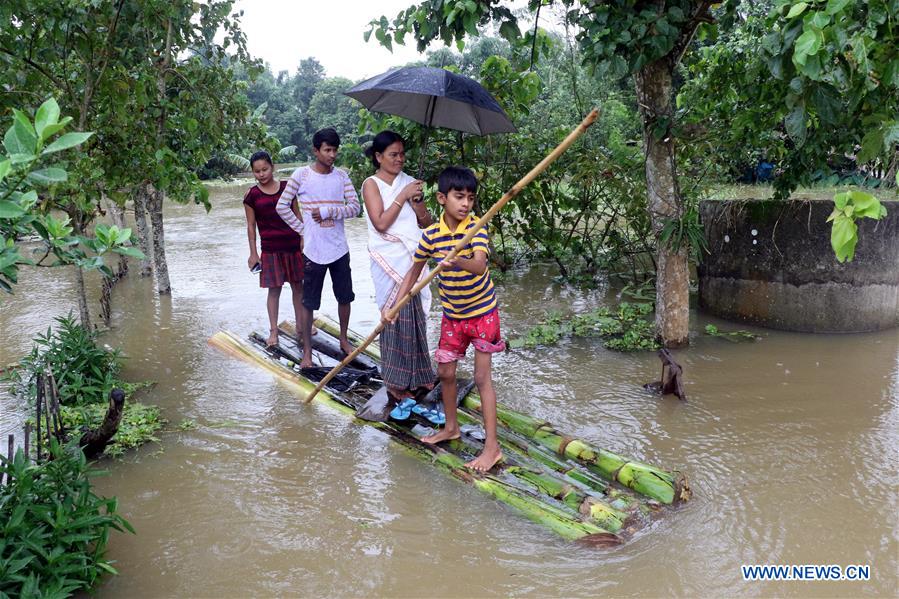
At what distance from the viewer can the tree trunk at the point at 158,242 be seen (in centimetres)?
Answer: 834

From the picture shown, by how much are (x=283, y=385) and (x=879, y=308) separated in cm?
520

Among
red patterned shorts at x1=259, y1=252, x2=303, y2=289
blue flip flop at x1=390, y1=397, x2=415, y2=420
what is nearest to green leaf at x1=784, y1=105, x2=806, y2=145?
blue flip flop at x1=390, y1=397, x2=415, y2=420

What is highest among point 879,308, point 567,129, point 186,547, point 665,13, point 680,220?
point 665,13

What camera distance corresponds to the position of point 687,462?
3922 millimetres

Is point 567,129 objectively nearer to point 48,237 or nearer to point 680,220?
point 680,220

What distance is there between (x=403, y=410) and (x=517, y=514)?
1191mm

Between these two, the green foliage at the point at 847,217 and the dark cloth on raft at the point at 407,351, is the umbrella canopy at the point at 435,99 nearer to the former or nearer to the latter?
the dark cloth on raft at the point at 407,351

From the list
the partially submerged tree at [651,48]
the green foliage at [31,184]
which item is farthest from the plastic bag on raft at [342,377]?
the green foliage at [31,184]

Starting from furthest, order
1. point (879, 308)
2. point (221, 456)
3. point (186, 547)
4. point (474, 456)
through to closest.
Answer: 1. point (879, 308)
2. point (221, 456)
3. point (474, 456)
4. point (186, 547)

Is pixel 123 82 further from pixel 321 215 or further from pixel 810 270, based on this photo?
pixel 810 270

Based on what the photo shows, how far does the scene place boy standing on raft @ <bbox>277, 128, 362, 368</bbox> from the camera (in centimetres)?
508

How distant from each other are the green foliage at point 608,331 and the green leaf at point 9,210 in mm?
4838

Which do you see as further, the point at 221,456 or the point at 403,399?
the point at 403,399

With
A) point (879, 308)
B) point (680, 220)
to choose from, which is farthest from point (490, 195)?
point (879, 308)
